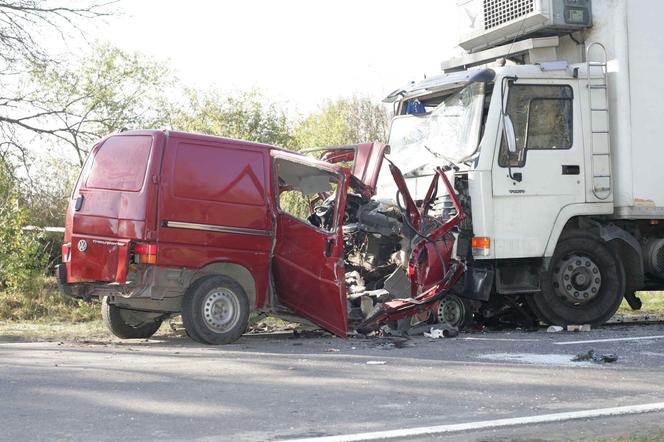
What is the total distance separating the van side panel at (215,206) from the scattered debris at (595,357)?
3.59m

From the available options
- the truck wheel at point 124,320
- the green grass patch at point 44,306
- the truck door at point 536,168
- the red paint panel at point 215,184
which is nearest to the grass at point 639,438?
the red paint panel at point 215,184

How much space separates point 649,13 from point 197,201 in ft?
20.6

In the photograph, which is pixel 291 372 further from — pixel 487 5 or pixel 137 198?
pixel 487 5

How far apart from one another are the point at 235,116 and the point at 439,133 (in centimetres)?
2842

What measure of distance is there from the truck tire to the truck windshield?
1.82 meters

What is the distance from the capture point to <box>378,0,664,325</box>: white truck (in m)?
11.3

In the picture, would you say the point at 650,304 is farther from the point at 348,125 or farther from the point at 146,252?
the point at 348,125

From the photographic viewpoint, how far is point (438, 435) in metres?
5.41

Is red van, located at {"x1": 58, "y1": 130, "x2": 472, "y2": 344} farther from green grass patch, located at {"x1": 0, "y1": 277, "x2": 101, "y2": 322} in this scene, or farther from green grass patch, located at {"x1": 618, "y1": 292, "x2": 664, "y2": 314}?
green grass patch, located at {"x1": 618, "y1": 292, "x2": 664, "y2": 314}

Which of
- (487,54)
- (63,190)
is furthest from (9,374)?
(63,190)

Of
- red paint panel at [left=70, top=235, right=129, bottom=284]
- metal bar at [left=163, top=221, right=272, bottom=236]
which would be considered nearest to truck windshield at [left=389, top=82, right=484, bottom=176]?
metal bar at [left=163, top=221, right=272, bottom=236]

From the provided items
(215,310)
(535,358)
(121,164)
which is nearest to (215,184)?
(121,164)

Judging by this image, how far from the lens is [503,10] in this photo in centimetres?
1238

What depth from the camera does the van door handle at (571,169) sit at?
11625 millimetres
